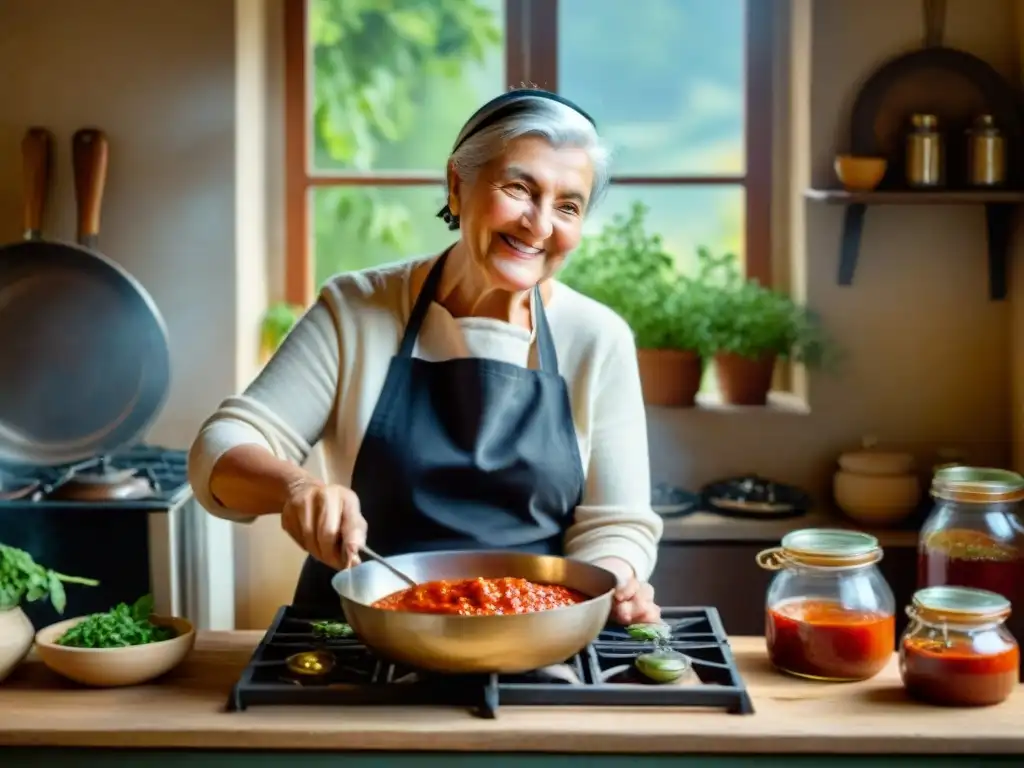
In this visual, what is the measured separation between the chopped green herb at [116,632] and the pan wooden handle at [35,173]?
A: 187 cm

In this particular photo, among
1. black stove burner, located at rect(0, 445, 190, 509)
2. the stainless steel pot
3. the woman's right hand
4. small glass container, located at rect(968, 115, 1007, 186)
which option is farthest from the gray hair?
small glass container, located at rect(968, 115, 1007, 186)

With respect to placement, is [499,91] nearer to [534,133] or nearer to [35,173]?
[35,173]

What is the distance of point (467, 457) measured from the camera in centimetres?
225

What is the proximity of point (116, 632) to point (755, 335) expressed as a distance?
2.25 meters

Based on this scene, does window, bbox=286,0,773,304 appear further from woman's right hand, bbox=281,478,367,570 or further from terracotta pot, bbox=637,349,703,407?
woman's right hand, bbox=281,478,367,570

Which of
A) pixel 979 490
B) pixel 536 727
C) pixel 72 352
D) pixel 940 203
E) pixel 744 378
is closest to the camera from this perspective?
pixel 536 727

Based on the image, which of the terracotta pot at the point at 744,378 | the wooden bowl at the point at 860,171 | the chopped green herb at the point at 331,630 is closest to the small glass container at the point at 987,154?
the wooden bowl at the point at 860,171

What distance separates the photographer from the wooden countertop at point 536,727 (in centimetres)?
160

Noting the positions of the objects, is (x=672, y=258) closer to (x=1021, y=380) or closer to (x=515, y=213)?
(x=1021, y=380)

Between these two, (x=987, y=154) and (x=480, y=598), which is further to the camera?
(x=987, y=154)

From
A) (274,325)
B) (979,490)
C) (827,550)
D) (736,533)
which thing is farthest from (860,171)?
(827,550)

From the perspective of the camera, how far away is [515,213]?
205 cm

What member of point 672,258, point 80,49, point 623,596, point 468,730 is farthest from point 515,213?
point 80,49

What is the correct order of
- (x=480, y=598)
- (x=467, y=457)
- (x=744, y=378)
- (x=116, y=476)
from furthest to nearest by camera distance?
(x=744, y=378) → (x=116, y=476) → (x=467, y=457) → (x=480, y=598)
